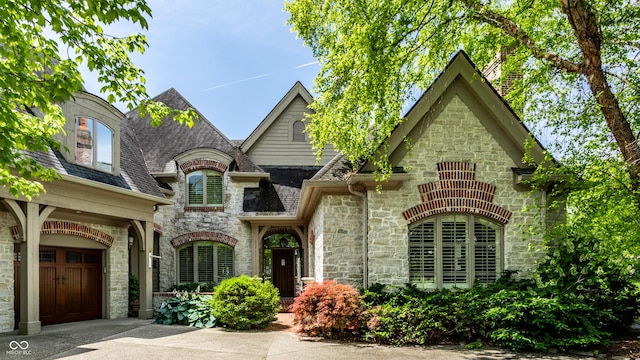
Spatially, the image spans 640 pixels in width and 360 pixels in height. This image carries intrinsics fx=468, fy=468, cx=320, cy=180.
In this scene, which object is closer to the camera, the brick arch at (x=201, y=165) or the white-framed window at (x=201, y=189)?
the brick arch at (x=201, y=165)

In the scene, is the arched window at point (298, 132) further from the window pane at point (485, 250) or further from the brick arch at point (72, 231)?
the window pane at point (485, 250)

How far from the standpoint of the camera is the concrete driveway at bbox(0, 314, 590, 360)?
26.1ft

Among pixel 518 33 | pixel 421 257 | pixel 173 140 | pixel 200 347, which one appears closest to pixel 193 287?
pixel 173 140

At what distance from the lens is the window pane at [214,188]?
17.3m

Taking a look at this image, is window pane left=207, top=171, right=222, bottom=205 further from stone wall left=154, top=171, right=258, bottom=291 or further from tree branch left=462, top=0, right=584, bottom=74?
tree branch left=462, top=0, right=584, bottom=74

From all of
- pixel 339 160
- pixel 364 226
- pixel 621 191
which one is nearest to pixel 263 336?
pixel 364 226

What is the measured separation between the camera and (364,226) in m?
10.7

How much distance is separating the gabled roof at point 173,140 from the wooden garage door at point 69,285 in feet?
15.3

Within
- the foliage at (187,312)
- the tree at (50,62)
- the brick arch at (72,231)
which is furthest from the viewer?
the foliage at (187,312)

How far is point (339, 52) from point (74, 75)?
5.52 m

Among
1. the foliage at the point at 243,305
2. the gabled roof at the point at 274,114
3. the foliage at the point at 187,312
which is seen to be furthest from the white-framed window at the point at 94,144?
the gabled roof at the point at 274,114

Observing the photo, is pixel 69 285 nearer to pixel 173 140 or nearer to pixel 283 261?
pixel 173 140

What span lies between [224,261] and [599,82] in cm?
1325

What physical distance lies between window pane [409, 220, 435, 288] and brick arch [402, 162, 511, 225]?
41 cm
